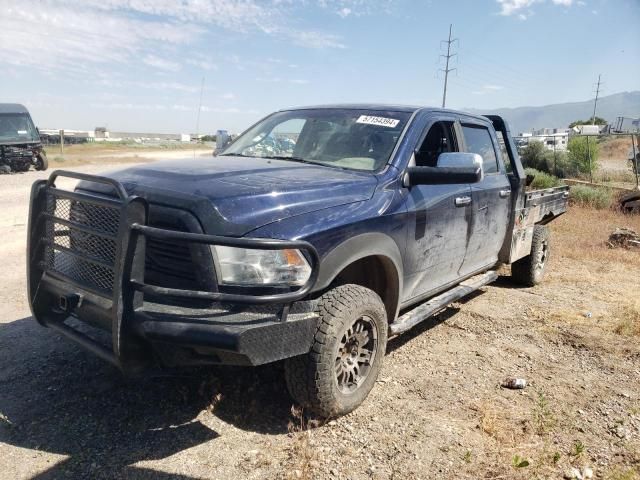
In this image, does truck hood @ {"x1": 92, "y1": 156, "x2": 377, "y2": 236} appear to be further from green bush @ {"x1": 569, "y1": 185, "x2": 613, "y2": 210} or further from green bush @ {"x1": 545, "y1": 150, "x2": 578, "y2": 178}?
green bush @ {"x1": 545, "y1": 150, "x2": 578, "y2": 178}

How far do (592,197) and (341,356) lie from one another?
13.0m

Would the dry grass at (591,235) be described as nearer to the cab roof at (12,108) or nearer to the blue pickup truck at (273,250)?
the blue pickup truck at (273,250)

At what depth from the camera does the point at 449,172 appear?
336cm

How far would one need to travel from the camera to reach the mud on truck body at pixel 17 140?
58.8 feet

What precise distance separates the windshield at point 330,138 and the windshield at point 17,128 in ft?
55.5

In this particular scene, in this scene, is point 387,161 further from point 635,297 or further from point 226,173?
point 635,297

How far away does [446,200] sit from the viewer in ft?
12.9

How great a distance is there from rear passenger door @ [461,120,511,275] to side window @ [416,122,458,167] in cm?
22

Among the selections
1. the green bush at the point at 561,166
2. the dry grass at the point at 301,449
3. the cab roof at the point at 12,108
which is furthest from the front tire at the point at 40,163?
the dry grass at the point at 301,449

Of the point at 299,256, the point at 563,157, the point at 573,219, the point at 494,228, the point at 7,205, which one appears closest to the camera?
the point at 299,256

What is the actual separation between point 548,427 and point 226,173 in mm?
2483

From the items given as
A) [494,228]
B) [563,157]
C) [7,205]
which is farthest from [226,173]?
[563,157]

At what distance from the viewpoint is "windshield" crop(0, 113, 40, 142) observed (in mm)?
18109

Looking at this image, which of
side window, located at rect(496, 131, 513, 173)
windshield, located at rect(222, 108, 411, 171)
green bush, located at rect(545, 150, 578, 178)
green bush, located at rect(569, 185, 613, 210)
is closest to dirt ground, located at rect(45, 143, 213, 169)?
green bush, located at rect(569, 185, 613, 210)
